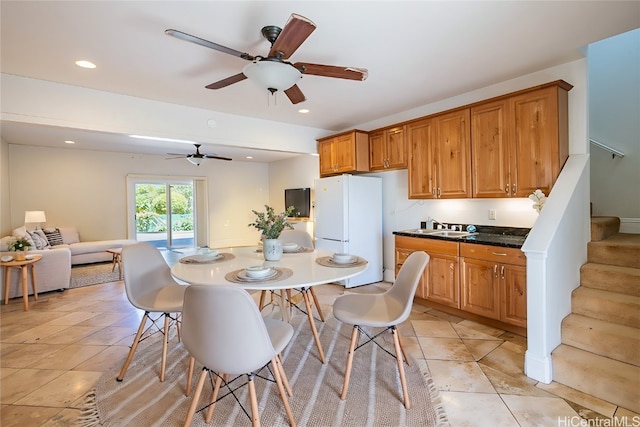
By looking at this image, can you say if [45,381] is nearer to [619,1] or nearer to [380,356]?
[380,356]

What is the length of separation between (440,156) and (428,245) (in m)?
1.03

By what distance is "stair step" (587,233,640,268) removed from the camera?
2508 mm

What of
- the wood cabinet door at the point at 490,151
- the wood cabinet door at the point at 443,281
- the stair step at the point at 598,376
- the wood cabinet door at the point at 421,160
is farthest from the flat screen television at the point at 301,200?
the stair step at the point at 598,376

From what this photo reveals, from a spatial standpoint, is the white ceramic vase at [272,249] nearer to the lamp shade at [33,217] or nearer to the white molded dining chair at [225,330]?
the white molded dining chair at [225,330]

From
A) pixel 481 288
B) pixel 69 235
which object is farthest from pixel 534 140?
pixel 69 235

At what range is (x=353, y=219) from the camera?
4375 millimetres

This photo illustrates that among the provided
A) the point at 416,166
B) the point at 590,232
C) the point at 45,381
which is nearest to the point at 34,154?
the point at 45,381

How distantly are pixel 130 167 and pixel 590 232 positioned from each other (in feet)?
27.2

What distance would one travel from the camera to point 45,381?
85.5 inches

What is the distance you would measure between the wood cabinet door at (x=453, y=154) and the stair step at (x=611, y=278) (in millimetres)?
1207

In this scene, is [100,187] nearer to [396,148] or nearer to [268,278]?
[396,148]

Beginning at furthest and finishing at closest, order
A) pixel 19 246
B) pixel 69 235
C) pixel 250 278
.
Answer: pixel 69 235 < pixel 19 246 < pixel 250 278

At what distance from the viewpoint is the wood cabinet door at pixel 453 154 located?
330cm

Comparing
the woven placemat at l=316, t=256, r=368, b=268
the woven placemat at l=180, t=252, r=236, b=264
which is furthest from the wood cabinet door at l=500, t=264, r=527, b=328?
the woven placemat at l=180, t=252, r=236, b=264
